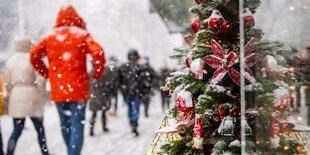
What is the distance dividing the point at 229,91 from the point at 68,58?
6.93 ft

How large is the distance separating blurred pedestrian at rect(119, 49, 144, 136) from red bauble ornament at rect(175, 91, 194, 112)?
4355 mm

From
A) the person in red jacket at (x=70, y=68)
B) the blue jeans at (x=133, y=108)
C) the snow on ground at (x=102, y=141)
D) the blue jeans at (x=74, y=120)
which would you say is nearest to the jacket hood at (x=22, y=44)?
the person in red jacket at (x=70, y=68)

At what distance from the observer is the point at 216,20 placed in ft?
8.22

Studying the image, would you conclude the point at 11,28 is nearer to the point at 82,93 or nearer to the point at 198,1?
the point at 82,93

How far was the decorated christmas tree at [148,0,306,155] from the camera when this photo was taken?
228cm

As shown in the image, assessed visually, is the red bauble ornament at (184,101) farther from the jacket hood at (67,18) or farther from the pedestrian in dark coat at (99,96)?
the pedestrian in dark coat at (99,96)

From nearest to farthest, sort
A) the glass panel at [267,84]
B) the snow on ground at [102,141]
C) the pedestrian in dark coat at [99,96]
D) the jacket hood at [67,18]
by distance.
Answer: the glass panel at [267,84], the jacket hood at [67,18], the snow on ground at [102,141], the pedestrian in dark coat at [99,96]

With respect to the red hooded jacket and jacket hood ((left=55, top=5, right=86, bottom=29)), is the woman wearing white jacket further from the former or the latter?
jacket hood ((left=55, top=5, right=86, bottom=29))

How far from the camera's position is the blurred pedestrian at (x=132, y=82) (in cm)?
706

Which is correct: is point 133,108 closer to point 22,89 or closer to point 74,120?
point 22,89

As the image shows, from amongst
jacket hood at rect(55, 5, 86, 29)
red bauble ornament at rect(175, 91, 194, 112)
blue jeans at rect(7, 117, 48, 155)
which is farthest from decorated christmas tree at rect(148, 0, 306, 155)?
blue jeans at rect(7, 117, 48, 155)

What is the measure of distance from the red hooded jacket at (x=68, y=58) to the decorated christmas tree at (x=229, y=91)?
1.26m

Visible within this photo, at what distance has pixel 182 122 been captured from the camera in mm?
2682

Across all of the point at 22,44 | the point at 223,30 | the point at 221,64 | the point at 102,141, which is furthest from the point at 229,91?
the point at 102,141
